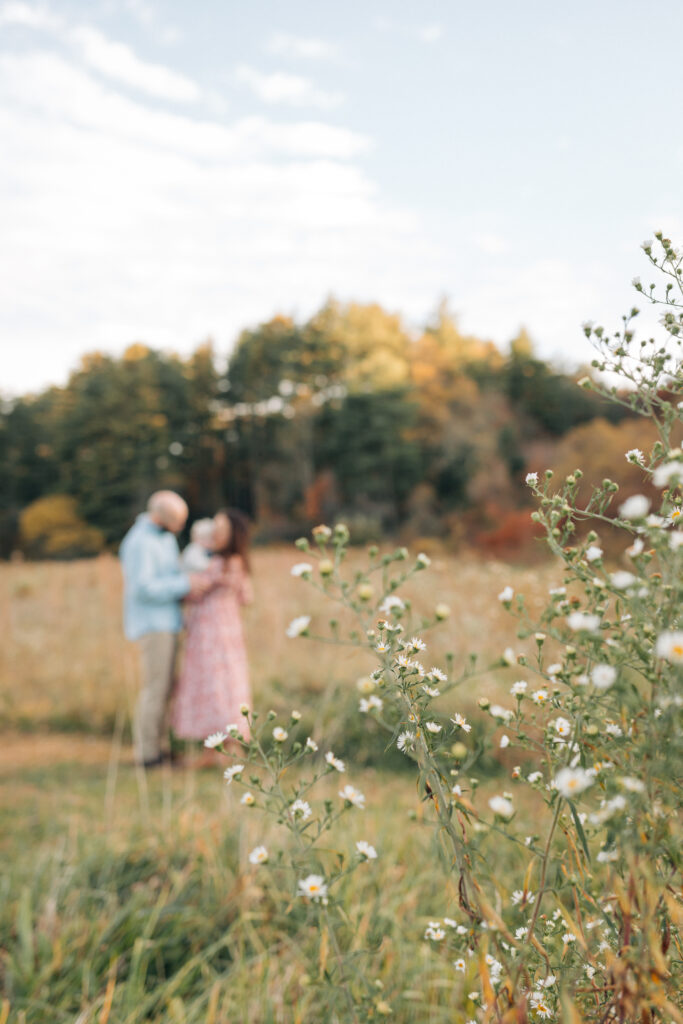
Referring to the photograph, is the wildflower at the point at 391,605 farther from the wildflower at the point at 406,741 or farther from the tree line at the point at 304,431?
the tree line at the point at 304,431

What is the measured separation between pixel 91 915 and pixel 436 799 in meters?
2.01

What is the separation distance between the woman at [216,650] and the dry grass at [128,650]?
1.60 feet

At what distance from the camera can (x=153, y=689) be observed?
5871 mm

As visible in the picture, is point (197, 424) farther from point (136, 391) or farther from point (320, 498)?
point (320, 498)

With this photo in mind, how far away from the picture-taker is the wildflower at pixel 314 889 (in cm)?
120

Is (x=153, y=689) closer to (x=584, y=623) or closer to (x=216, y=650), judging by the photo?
(x=216, y=650)

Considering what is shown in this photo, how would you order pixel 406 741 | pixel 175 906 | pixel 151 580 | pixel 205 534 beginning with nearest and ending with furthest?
1. pixel 406 741
2. pixel 175 906
3. pixel 151 580
4. pixel 205 534

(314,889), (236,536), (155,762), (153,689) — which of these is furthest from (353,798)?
(155,762)

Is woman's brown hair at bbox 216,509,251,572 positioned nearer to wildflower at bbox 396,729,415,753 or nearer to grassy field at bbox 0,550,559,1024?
grassy field at bbox 0,550,559,1024

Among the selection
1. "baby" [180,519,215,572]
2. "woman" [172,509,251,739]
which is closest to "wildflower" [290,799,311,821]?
"woman" [172,509,251,739]

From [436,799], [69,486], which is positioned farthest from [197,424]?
[436,799]

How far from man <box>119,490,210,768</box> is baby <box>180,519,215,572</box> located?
0.08m

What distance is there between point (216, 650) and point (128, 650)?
1710 millimetres

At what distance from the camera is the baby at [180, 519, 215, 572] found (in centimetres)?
599
